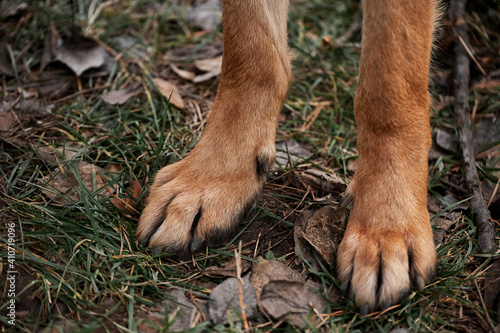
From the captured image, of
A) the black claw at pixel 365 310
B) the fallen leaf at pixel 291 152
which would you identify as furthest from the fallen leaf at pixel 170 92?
the black claw at pixel 365 310

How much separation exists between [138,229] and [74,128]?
1.21 m

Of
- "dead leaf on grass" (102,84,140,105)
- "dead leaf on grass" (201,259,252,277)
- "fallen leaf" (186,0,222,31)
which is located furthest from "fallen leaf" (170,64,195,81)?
"dead leaf on grass" (201,259,252,277)

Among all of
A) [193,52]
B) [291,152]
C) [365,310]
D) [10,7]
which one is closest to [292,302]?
[365,310]

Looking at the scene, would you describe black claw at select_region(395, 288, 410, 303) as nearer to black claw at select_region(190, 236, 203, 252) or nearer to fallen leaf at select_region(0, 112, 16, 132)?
black claw at select_region(190, 236, 203, 252)

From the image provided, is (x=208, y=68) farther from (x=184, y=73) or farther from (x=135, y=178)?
(x=135, y=178)

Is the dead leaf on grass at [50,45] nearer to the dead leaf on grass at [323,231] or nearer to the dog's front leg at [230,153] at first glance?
the dog's front leg at [230,153]

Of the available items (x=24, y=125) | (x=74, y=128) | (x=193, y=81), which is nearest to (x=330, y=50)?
(x=193, y=81)

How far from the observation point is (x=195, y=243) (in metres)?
2.21

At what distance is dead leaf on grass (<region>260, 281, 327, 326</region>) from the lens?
193 centimetres

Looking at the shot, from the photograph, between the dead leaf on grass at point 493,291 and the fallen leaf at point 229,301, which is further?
the dead leaf on grass at point 493,291

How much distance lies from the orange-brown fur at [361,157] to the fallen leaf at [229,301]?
276mm

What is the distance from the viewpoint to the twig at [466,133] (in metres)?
2.40

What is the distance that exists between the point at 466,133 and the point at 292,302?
5.82 ft

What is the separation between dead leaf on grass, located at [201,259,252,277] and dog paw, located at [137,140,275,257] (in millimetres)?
127
